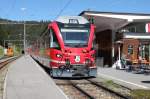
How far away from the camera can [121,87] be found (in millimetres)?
18656

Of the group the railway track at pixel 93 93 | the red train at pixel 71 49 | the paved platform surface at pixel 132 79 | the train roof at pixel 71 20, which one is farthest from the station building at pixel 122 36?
the railway track at pixel 93 93

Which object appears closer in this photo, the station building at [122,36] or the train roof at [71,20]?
the train roof at [71,20]

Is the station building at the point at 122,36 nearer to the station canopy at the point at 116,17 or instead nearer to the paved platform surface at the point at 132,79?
the station canopy at the point at 116,17

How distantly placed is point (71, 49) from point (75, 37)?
2.91 feet

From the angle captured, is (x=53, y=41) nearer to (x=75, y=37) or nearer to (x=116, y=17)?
(x=75, y=37)

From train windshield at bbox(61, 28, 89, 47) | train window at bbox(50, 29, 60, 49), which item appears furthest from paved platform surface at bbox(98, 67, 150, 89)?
train window at bbox(50, 29, 60, 49)

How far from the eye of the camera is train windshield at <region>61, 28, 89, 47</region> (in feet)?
72.9

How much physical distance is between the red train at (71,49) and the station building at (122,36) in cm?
935

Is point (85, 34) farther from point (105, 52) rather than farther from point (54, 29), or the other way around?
point (105, 52)

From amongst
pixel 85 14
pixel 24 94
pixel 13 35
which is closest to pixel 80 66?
pixel 24 94

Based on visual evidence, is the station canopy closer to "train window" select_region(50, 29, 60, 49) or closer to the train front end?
the train front end

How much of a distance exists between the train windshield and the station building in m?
9.37

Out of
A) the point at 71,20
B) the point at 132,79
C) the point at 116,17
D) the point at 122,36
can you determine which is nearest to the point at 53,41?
the point at 71,20

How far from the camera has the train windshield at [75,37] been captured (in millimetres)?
22205
